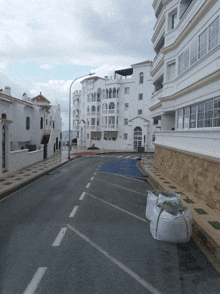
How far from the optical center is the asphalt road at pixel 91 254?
4.20 meters

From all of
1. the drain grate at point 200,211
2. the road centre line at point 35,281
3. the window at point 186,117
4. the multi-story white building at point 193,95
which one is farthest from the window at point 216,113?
the road centre line at point 35,281

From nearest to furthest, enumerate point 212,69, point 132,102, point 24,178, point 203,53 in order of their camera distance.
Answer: point 212,69 → point 203,53 → point 24,178 → point 132,102

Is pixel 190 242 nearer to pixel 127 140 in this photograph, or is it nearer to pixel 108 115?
pixel 127 140

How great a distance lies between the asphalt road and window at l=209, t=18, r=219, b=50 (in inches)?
320

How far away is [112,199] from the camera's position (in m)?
10.1

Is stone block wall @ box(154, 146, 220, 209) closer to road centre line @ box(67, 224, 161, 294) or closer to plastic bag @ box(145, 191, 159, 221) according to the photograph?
plastic bag @ box(145, 191, 159, 221)

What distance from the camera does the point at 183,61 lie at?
1385 centimetres

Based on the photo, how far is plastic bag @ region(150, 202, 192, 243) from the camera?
577cm

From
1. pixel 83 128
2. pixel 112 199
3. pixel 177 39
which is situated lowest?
pixel 112 199

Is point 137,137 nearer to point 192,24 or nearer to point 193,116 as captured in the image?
point 193,116

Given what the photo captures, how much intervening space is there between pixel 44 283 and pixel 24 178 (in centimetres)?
1071

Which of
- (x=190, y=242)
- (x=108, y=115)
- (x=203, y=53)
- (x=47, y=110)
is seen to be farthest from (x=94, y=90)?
(x=190, y=242)

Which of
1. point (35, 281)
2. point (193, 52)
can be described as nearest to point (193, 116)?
point (193, 52)

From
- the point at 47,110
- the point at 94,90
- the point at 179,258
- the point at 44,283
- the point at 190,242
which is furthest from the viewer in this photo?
the point at 94,90
